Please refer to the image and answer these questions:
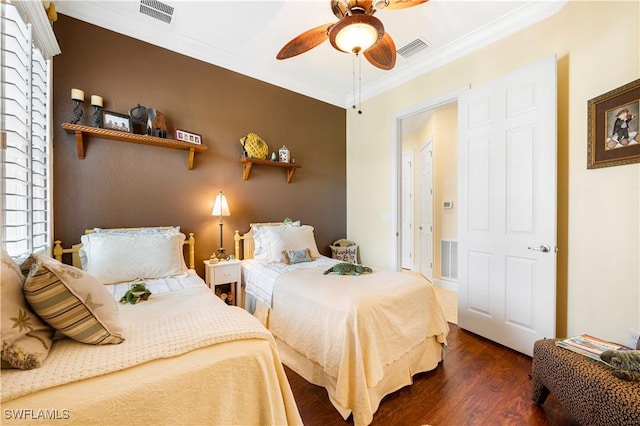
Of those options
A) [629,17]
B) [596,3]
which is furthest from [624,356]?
[596,3]

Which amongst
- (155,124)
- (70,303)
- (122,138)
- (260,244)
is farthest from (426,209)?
(70,303)

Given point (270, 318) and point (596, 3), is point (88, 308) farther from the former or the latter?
point (596, 3)

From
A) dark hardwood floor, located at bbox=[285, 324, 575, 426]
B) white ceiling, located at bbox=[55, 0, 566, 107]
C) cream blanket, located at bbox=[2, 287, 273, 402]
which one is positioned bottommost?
dark hardwood floor, located at bbox=[285, 324, 575, 426]

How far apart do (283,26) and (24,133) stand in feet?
6.99

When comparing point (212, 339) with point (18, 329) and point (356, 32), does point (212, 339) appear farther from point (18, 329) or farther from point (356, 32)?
point (356, 32)

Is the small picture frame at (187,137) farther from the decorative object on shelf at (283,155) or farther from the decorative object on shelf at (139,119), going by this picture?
the decorative object on shelf at (283,155)

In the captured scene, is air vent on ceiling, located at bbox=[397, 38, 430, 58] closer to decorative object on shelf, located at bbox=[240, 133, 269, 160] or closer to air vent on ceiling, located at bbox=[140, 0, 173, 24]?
decorative object on shelf, located at bbox=[240, 133, 269, 160]

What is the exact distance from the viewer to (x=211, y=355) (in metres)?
0.98

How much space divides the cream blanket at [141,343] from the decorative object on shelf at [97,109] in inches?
68.6

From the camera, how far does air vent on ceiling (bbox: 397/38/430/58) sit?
271 cm

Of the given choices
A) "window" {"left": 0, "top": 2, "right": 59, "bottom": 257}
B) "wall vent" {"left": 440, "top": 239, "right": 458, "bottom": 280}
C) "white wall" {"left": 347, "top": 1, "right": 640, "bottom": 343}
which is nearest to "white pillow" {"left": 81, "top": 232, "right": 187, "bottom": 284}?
"window" {"left": 0, "top": 2, "right": 59, "bottom": 257}

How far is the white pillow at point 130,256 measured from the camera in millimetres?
1925

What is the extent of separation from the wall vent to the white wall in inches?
70.1

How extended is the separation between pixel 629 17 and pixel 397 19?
155cm
